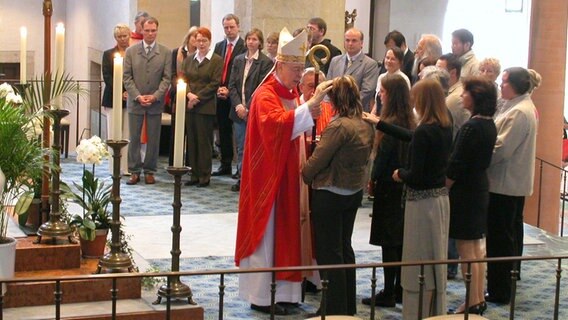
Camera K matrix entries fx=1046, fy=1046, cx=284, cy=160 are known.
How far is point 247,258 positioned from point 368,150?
1.02 metres

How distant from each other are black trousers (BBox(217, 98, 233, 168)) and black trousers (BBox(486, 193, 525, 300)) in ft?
14.5

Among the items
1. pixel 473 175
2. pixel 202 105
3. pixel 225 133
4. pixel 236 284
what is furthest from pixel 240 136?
pixel 473 175

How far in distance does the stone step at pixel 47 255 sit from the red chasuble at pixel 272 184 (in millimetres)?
1003

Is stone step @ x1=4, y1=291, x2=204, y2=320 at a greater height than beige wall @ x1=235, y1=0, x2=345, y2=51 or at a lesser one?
lesser

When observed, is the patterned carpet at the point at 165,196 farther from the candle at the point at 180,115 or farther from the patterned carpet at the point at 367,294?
the candle at the point at 180,115

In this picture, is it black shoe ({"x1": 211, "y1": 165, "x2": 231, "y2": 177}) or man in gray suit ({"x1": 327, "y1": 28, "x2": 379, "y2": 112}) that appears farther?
black shoe ({"x1": 211, "y1": 165, "x2": 231, "y2": 177})

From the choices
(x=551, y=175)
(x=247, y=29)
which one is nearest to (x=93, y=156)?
(x=247, y=29)

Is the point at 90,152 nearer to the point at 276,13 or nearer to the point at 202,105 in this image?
the point at 202,105

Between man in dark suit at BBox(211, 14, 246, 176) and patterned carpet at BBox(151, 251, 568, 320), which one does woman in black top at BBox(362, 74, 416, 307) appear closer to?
patterned carpet at BBox(151, 251, 568, 320)

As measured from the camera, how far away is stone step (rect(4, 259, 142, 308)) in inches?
231

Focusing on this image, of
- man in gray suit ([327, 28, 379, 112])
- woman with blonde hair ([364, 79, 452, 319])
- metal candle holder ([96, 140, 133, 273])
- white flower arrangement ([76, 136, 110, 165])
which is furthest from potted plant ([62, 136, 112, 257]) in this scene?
man in gray suit ([327, 28, 379, 112])

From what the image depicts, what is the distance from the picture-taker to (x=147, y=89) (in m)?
→ 10.3

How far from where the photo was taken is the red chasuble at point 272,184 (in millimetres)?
6379

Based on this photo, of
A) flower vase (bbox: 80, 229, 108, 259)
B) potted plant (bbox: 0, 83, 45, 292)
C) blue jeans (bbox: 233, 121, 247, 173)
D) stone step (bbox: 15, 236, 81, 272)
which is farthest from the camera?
blue jeans (bbox: 233, 121, 247, 173)
